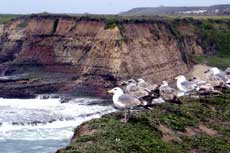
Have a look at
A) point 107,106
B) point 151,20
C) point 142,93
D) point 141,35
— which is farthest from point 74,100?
point 142,93

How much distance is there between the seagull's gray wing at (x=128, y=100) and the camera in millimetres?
19125

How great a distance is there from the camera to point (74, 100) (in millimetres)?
48875

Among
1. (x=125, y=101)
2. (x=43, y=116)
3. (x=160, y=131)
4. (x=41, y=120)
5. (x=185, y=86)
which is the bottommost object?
(x=43, y=116)

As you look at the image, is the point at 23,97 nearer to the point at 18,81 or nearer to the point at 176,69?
the point at 18,81

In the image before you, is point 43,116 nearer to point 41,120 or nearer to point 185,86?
point 41,120

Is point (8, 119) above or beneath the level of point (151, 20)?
beneath

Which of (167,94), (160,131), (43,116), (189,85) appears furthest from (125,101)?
(43,116)

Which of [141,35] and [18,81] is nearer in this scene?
[18,81]

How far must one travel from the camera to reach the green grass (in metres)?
16.5

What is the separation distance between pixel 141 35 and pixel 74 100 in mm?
13406

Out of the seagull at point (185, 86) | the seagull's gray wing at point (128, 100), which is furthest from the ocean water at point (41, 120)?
the seagull's gray wing at point (128, 100)

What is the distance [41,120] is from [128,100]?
820 inches

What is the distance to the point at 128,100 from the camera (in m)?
19.2

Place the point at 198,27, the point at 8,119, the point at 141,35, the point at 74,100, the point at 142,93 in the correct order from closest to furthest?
the point at 142,93
the point at 8,119
the point at 74,100
the point at 141,35
the point at 198,27
